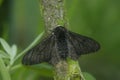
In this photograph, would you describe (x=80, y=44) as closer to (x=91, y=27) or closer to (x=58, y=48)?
(x=58, y=48)

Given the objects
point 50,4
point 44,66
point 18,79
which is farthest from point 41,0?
point 18,79

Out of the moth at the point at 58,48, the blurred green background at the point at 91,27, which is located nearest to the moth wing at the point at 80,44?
the moth at the point at 58,48

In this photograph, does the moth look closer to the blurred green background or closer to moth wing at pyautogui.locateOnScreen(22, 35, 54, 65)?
moth wing at pyautogui.locateOnScreen(22, 35, 54, 65)

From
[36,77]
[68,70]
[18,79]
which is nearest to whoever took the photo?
[68,70]

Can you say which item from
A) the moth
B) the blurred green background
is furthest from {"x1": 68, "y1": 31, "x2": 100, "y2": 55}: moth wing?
the blurred green background

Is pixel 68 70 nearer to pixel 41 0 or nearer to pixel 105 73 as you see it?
pixel 41 0
